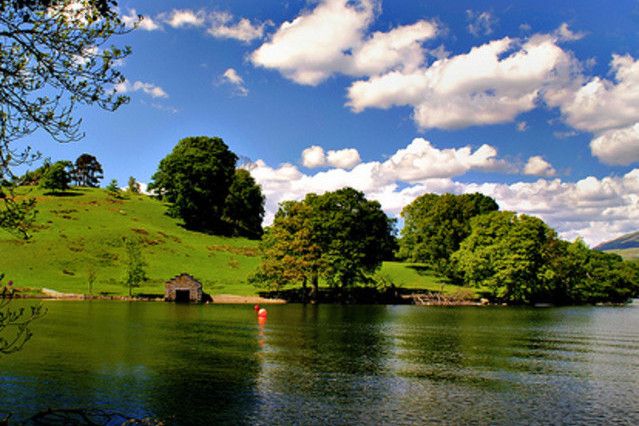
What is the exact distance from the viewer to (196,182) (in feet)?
501

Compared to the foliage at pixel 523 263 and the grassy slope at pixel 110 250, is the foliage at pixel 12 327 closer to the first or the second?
the grassy slope at pixel 110 250

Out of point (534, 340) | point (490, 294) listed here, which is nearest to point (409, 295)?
point (490, 294)

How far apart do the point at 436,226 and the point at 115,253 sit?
8418 centimetres

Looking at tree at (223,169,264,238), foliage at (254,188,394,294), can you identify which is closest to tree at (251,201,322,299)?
foliage at (254,188,394,294)

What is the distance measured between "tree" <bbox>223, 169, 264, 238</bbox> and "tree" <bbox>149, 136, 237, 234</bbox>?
6.49ft

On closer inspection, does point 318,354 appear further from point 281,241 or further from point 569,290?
point 569,290

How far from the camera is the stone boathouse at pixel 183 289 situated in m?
98.1

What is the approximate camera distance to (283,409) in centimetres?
2425

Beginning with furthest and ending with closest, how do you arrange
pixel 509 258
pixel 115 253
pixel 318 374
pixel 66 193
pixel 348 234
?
pixel 66 193, pixel 115 253, pixel 509 258, pixel 348 234, pixel 318 374

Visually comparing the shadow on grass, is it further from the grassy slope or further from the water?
the water

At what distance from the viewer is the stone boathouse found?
3861 inches

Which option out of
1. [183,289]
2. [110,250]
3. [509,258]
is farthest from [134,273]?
[509,258]

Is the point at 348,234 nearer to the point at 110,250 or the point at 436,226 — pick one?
the point at 436,226

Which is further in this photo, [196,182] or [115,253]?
[196,182]
